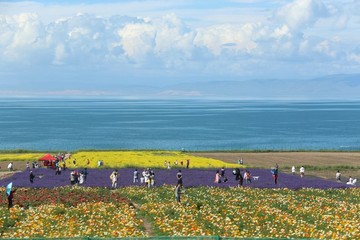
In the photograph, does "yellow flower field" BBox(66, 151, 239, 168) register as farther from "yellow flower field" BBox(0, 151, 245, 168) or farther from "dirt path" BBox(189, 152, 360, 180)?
"dirt path" BBox(189, 152, 360, 180)

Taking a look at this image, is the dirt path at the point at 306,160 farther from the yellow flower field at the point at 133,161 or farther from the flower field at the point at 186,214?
the flower field at the point at 186,214

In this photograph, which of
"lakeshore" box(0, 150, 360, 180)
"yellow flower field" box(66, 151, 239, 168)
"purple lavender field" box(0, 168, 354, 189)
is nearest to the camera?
"purple lavender field" box(0, 168, 354, 189)

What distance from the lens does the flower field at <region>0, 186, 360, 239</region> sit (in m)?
23.8

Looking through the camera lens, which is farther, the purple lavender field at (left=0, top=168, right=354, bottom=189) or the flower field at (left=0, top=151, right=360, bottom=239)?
the purple lavender field at (left=0, top=168, right=354, bottom=189)

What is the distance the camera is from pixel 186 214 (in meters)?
28.7

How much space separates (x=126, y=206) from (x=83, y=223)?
6.69m

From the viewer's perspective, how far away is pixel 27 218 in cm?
2802

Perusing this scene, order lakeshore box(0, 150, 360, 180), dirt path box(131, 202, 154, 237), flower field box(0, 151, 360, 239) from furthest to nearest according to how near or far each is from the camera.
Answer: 1. lakeshore box(0, 150, 360, 180)
2. dirt path box(131, 202, 154, 237)
3. flower field box(0, 151, 360, 239)

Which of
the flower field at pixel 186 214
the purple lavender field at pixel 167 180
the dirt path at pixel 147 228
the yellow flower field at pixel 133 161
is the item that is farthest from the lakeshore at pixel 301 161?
the dirt path at pixel 147 228

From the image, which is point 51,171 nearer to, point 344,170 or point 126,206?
point 126,206

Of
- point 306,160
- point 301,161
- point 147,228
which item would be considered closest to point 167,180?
point 147,228

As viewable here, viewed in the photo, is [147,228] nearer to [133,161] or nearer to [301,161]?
[133,161]

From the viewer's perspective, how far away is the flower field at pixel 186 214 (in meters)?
23.8

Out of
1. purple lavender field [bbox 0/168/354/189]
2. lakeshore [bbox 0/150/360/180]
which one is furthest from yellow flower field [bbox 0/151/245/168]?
purple lavender field [bbox 0/168/354/189]
